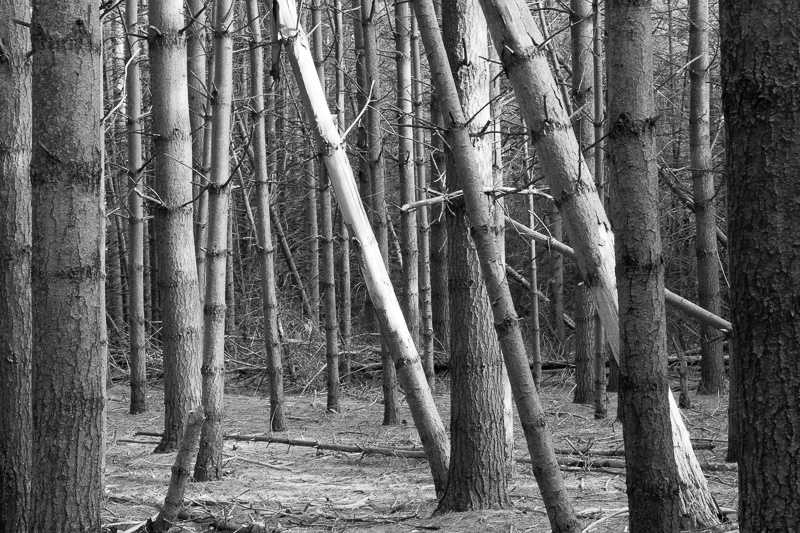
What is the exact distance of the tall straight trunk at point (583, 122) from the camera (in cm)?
880

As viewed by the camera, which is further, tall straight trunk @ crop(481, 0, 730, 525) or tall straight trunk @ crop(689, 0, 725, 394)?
tall straight trunk @ crop(689, 0, 725, 394)

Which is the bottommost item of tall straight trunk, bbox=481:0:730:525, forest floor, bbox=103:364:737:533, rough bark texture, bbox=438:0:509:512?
forest floor, bbox=103:364:737:533

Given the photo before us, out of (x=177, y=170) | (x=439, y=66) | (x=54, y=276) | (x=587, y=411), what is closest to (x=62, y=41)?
(x=54, y=276)

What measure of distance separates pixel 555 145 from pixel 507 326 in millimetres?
798

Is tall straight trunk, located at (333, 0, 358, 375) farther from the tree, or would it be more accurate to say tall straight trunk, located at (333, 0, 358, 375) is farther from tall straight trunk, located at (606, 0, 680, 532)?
the tree

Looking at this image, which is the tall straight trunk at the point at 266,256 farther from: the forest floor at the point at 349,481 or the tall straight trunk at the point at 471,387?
the tall straight trunk at the point at 471,387

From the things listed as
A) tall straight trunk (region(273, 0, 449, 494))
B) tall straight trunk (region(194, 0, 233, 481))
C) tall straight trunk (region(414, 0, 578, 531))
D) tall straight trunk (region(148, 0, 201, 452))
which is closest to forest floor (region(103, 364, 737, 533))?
tall straight trunk (region(194, 0, 233, 481))

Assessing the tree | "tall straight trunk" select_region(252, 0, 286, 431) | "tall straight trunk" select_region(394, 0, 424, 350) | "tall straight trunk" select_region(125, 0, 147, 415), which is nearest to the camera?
the tree

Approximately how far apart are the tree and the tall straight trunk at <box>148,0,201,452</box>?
201 inches

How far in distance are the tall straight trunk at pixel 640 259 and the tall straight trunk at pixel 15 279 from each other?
317 centimetres

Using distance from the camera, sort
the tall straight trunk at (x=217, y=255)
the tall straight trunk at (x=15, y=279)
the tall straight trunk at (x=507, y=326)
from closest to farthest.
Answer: the tall straight trunk at (x=507, y=326) < the tall straight trunk at (x=15, y=279) < the tall straight trunk at (x=217, y=255)

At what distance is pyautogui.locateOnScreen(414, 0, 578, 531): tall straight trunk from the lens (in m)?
3.52

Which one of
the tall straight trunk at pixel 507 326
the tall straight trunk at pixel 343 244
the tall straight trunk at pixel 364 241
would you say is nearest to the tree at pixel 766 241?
the tall straight trunk at pixel 507 326

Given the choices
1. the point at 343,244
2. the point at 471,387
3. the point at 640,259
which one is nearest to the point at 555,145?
the point at 640,259
